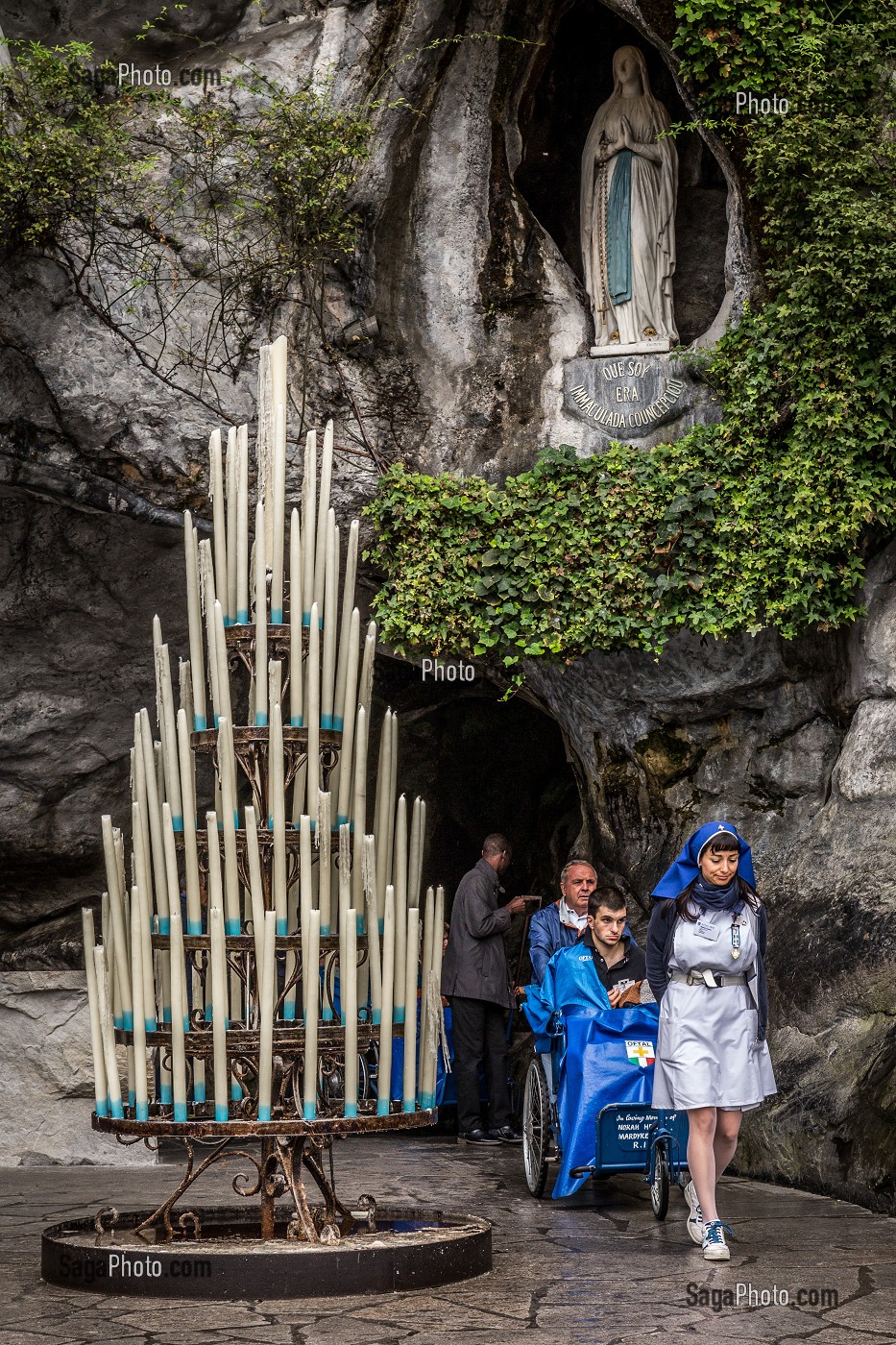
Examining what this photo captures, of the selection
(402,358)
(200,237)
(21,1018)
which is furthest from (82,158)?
(21,1018)

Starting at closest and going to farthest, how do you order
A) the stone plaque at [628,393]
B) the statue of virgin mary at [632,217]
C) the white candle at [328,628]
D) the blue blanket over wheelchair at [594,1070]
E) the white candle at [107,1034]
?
the white candle at [107,1034] < the white candle at [328,628] < the blue blanket over wheelchair at [594,1070] < the stone plaque at [628,393] < the statue of virgin mary at [632,217]

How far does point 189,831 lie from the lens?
15.5 feet

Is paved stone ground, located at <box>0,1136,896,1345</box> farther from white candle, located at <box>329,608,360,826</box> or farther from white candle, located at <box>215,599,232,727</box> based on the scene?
white candle, located at <box>215,599,232,727</box>

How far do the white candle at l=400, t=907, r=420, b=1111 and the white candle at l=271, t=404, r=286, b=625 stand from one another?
44.5 inches

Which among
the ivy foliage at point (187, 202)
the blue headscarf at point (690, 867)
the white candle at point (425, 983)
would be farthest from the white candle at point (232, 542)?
the ivy foliage at point (187, 202)

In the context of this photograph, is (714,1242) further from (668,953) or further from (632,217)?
(632,217)

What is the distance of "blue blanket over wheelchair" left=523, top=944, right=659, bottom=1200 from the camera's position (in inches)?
243

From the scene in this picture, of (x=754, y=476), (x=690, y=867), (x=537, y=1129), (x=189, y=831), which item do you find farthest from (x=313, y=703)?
(x=754, y=476)

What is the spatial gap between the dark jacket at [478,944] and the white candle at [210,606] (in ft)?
Result: 12.1

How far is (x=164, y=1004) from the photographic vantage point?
477 cm

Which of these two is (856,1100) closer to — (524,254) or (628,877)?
(628,877)

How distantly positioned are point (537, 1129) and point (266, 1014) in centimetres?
273

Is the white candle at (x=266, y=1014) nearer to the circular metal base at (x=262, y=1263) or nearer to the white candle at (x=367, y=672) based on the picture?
the circular metal base at (x=262, y=1263)

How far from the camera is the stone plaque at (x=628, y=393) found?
9.34m
